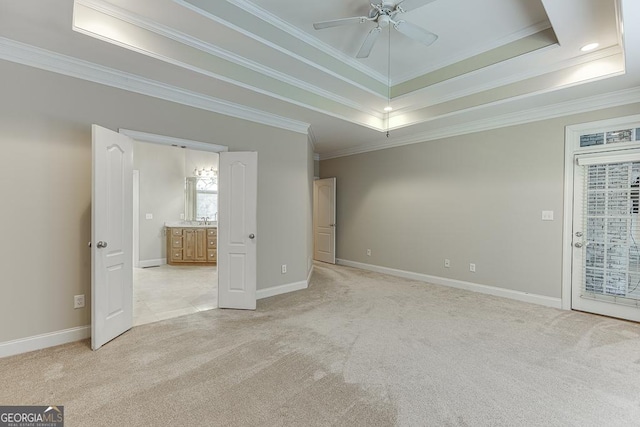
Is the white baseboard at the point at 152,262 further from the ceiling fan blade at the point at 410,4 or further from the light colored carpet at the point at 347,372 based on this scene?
the ceiling fan blade at the point at 410,4

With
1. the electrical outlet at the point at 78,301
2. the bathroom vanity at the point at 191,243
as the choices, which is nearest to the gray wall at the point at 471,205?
the bathroom vanity at the point at 191,243

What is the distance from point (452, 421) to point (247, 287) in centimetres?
266

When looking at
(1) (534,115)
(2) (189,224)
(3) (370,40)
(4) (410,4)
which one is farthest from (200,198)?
(1) (534,115)

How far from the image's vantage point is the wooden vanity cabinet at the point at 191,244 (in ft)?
22.0

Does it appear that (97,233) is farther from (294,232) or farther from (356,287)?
(356,287)

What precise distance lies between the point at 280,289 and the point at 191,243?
326 centimetres

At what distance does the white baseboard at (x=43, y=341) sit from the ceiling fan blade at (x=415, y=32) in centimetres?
415

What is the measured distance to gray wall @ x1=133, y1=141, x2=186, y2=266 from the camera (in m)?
6.51

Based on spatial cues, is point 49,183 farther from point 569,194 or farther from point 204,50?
point 569,194

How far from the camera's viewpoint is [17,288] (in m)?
2.58

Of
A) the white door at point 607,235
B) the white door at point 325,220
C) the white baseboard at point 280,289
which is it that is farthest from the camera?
the white door at point 325,220

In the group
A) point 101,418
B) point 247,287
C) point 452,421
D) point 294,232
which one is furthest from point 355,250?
point 101,418

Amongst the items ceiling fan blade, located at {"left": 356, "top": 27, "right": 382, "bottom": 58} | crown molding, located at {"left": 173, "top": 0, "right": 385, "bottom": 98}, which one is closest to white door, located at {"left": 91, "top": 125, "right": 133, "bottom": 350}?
crown molding, located at {"left": 173, "top": 0, "right": 385, "bottom": 98}

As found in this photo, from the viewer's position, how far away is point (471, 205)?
4.71m
